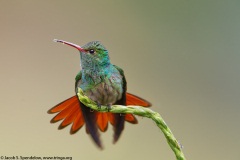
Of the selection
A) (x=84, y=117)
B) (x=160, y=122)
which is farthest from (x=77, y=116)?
(x=160, y=122)

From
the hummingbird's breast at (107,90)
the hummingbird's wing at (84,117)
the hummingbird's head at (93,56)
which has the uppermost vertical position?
the hummingbird's head at (93,56)

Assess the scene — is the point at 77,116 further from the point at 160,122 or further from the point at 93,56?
the point at 160,122

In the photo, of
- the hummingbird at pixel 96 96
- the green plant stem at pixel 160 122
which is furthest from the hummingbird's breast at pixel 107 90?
the green plant stem at pixel 160 122

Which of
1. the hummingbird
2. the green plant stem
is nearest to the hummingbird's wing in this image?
the hummingbird

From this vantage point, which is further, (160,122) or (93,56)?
(93,56)

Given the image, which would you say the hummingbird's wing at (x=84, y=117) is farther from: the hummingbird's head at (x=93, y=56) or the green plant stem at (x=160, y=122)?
the green plant stem at (x=160, y=122)

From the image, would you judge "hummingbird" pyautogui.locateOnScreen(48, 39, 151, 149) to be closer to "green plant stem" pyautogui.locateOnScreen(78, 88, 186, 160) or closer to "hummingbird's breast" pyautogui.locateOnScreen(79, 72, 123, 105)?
"hummingbird's breast" pyautogui.locateOnScreen(79, 72, 123, 105)

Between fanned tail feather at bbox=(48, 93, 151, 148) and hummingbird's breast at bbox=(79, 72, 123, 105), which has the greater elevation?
hummingbird's breast at bbox=(79, 72, 123, 105)
